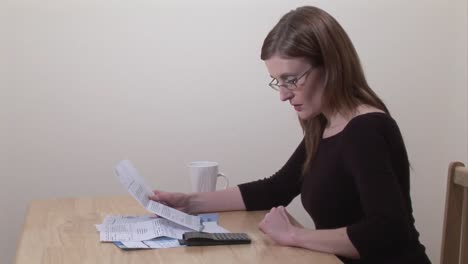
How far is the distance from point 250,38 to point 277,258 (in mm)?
1170

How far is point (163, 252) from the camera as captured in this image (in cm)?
116

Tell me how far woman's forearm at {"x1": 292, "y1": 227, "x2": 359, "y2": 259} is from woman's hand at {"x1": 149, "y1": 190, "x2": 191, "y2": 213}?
41 cm

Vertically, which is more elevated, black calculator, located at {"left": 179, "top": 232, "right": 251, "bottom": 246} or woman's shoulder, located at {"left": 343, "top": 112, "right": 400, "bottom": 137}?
woman's shoulder, located at {"left": 343, "top": 112, "right": 400, "bottom": 137}

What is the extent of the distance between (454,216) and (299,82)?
516 mm

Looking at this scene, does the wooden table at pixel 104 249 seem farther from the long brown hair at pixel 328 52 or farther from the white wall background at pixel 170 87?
the white wall background at pixel 170 87

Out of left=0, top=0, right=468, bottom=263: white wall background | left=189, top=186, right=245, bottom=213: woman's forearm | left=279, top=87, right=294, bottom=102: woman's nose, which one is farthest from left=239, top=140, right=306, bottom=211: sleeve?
left=0, top=0, right=468, bottom=263: white wall background

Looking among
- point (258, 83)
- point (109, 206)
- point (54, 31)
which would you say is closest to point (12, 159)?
point (54, 31)

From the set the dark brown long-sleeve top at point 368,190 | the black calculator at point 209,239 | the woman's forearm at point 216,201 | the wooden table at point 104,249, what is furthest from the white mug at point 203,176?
the black calculator at point 209,239

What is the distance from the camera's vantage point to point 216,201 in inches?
61.0

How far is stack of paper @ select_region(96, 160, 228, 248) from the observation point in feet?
4.03

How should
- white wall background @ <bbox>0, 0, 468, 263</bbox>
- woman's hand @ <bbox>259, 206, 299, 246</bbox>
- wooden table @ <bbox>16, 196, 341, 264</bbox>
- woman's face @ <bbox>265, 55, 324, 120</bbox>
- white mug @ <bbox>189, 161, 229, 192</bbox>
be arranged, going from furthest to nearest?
white wall background @ <bbox>0, 0, 468, 263</bbox> → white mug @ <bbox>189, 161, 229, 192</bbox> → woman's face @ <bbox>265, 55, 324, 120</bbox> → woman's hand @ <bbox>259, 206, 299, 246</bbox> → wooden table @ <bbox>16, 196, 341, 264</bbox>

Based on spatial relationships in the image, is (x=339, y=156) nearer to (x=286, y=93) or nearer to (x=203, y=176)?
(x=286, y=93)

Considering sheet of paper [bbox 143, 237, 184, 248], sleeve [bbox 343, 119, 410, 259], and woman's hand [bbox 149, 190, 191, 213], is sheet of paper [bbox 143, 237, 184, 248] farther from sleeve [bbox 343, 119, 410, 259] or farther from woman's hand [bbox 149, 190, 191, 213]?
sleeve [bbox 343, 119, 410, 259]

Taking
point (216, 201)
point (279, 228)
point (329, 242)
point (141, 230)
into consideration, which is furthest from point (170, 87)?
point (329, 242)
